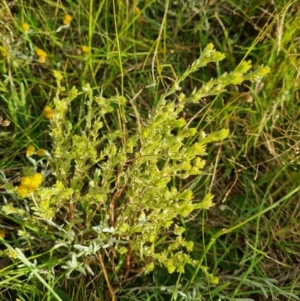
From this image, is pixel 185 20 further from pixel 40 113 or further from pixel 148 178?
pixel 148 178

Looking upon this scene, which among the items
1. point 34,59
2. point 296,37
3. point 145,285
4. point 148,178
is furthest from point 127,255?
point 296,37

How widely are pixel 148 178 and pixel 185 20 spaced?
54 centimetres

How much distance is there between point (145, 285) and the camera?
123 centimetres

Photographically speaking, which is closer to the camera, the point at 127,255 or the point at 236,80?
the point at 236,80

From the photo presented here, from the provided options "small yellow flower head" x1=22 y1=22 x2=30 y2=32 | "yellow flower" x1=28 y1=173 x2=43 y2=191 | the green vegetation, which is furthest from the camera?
"small yellow flower head" x1=22 y1=22 x2=30 y2=32

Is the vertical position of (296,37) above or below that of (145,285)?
above

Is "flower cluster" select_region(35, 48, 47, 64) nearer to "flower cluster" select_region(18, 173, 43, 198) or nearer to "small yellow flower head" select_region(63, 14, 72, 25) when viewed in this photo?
"small yellow flower head" select_region(63, 14, 72, 25)

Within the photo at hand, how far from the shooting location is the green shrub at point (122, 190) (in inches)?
38.3

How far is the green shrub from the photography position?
3.19 feet

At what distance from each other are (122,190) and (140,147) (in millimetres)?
102

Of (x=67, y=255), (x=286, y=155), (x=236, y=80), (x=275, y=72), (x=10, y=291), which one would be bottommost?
(x=10, y=291)

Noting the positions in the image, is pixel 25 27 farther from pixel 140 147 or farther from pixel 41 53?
pixel 140 147

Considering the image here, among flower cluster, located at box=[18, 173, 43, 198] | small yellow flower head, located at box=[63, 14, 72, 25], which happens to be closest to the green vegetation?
small yellow flower head, located at box=[63, 14, 72, 25]

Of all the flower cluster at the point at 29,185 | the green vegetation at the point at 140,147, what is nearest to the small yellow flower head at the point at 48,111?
the green vegetation at the point at 140,147
